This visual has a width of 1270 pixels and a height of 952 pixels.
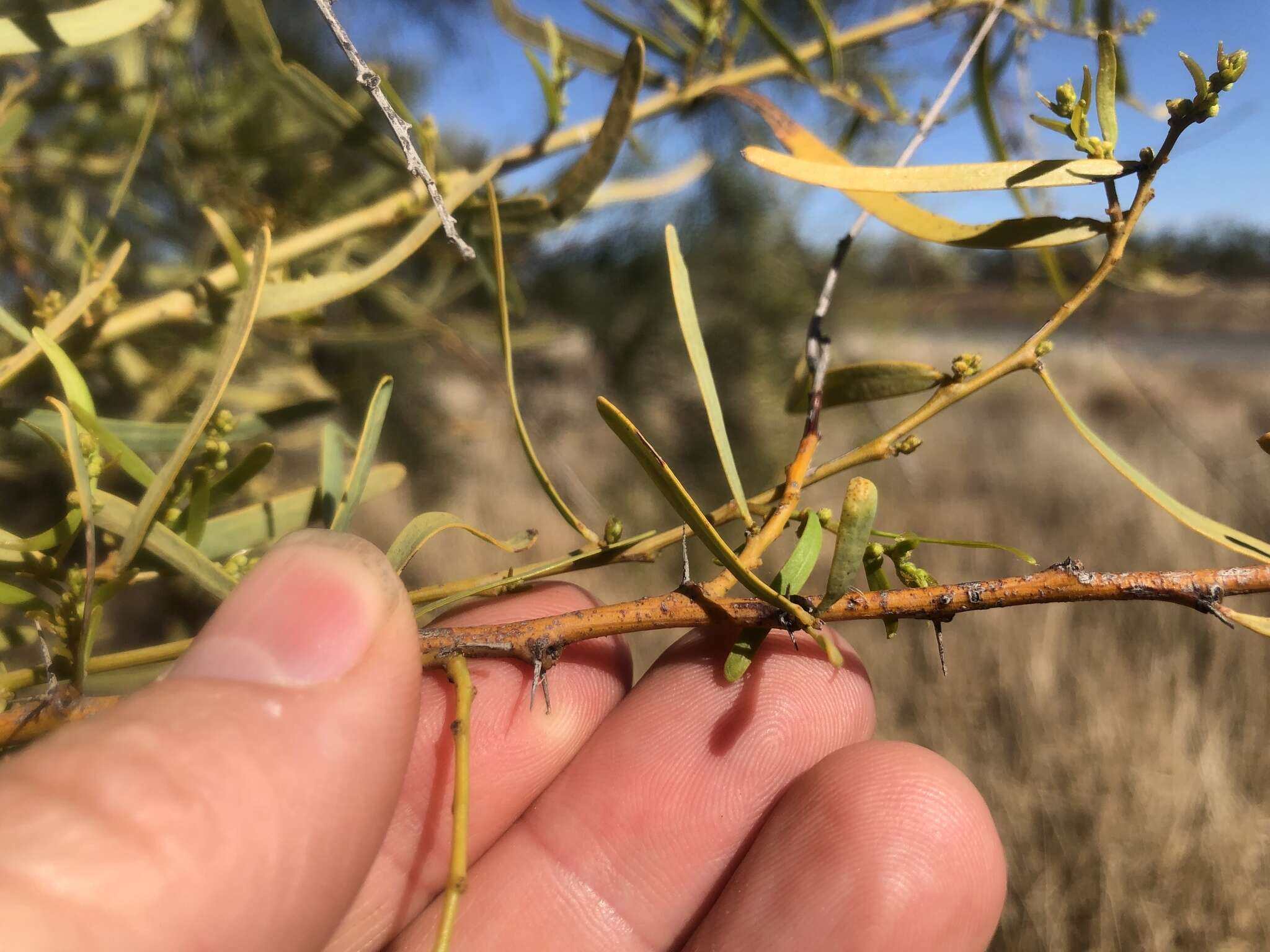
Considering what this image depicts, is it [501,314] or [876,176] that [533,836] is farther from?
[876,176]

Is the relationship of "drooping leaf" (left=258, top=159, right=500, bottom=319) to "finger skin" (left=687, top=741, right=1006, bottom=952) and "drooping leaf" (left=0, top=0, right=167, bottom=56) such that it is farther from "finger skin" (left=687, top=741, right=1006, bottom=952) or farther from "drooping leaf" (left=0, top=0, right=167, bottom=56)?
"finger skin" (left=687, top=741, right=1006, bottom=952)

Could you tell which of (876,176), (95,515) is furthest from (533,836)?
(876,176)

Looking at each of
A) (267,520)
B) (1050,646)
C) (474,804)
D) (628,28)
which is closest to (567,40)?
(628,28)

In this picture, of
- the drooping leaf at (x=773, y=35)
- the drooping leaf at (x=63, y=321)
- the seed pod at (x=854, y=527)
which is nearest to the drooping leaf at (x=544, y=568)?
the seed pod at (x=854, y=527)

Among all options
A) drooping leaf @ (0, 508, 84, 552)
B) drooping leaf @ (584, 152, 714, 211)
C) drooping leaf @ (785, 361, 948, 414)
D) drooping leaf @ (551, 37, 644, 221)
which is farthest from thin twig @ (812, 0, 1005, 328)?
drooping leaf @ (0, 508, 84, 552)

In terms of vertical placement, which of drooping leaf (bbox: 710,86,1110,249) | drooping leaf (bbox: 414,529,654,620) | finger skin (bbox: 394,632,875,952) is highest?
drooping leaf (bbox: 710,86,1110,249)

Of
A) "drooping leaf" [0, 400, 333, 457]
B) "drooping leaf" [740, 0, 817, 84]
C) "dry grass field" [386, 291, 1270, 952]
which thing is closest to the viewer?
"drooping leaf" [0, 400, 333, 457]
